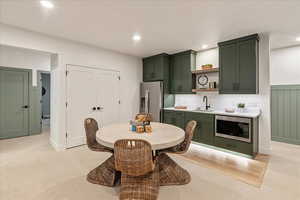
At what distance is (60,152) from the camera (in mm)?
3387

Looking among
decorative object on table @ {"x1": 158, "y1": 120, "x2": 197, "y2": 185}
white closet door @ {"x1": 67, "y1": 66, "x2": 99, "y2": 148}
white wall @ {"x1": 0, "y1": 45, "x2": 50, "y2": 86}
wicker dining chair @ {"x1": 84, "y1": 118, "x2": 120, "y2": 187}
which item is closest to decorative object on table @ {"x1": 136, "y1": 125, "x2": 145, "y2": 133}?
decorative object on table @ {"x1": 158, "y1": 120, "x2": 197, "y2": 185}

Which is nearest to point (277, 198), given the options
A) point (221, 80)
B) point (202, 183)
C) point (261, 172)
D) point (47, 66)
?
point (261, 172)

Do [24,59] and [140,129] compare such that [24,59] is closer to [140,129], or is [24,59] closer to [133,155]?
[140,129]

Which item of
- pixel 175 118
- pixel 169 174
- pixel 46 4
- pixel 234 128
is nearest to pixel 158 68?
pixel 175 118

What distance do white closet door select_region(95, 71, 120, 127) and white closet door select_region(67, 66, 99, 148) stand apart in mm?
184

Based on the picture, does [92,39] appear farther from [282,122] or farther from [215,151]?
[282,122]

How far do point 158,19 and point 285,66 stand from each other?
3748 mm

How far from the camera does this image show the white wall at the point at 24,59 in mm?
4314

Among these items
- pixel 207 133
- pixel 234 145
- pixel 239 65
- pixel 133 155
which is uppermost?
pixel 239 65

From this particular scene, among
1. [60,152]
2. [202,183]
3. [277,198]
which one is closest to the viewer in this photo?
[277,198]

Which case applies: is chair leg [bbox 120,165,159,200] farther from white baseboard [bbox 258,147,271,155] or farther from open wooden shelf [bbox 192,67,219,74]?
open wooden shelf [bbox 192,67,219,74]

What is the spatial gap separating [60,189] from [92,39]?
3.04 meters

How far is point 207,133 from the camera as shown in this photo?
3.57 meters

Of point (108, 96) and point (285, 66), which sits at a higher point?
point (285, 66)
